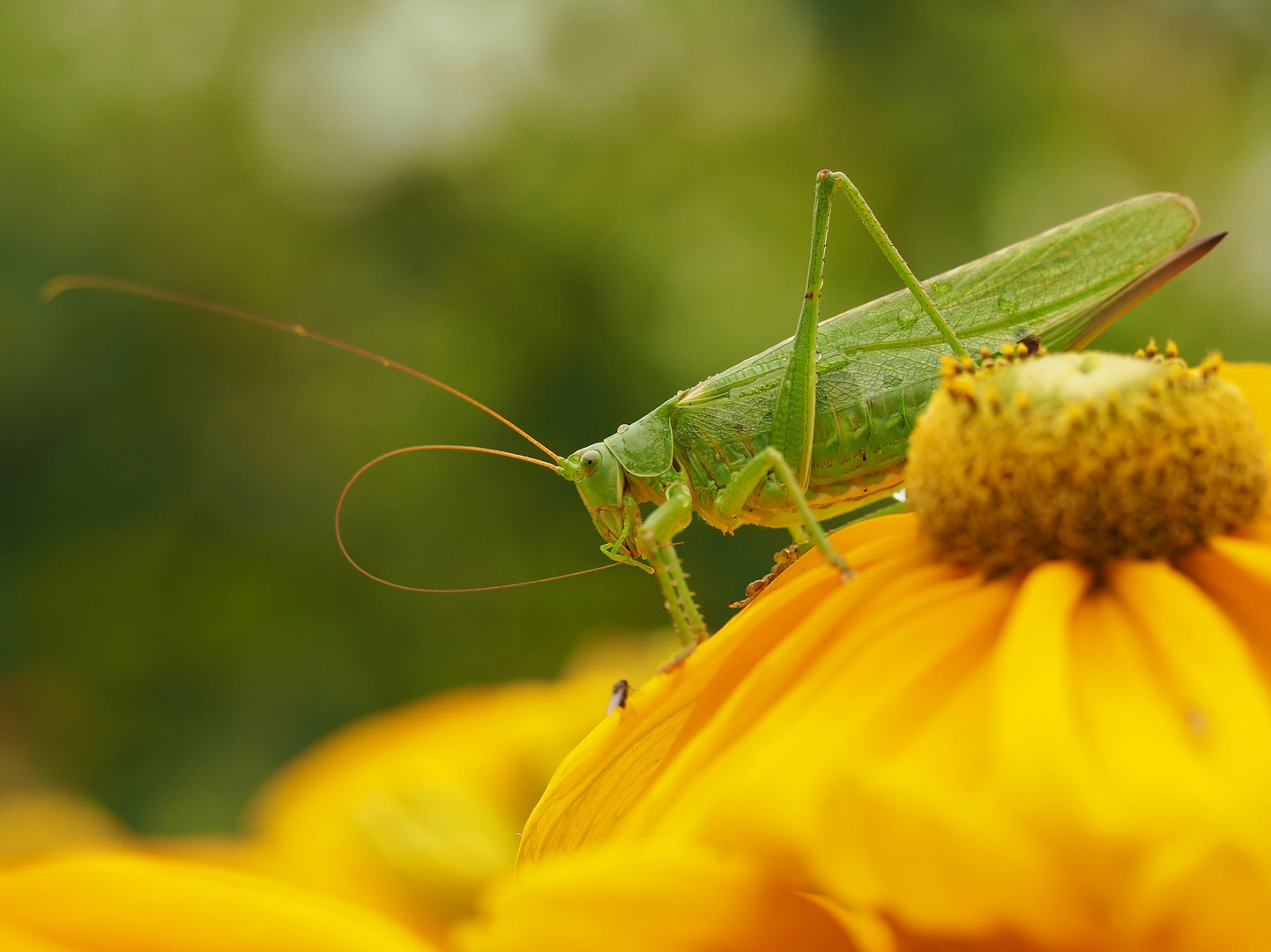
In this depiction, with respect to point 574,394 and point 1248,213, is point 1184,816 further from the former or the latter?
point 1248,213

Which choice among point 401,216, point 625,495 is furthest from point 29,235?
point 625,495

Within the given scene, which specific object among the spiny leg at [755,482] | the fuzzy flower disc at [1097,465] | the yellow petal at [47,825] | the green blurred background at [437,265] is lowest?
the fuzzy flower disc at [1097,465]

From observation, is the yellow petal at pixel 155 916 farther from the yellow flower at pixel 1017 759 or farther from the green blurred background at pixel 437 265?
the green blurred background at pixel 437 265

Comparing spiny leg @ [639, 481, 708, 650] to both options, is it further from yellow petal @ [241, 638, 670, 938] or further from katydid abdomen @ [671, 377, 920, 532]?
yellow petal @ [241, 638, 670, 938]

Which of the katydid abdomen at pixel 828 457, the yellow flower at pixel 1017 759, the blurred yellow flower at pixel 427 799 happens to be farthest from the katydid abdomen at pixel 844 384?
the yellow flower at pixel 1017 759

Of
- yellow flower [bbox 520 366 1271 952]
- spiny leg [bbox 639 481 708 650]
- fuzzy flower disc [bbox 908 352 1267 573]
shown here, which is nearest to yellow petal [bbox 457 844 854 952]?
yellow flower [bbox 520 366 1271 952]

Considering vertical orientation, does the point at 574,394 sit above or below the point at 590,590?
above

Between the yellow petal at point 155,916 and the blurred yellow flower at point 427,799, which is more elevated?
the yellow petal at point 155,916

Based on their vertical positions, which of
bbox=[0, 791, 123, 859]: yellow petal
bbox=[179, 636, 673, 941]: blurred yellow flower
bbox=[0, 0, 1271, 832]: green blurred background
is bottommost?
bbox=[179, 636, 673, 941]: blurred yellow flower
